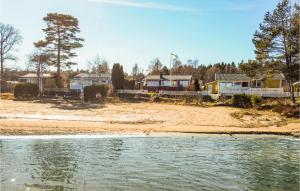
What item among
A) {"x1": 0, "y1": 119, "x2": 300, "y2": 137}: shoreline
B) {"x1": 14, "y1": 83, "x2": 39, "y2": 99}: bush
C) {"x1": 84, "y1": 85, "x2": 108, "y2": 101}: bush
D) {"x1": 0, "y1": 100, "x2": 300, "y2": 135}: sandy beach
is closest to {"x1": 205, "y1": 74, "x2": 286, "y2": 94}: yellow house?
{"x1": 84, "y1": 85, "x2": 108, "y2": 101}: bush

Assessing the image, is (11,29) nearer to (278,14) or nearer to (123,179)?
(278,14)

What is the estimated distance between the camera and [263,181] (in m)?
14.6

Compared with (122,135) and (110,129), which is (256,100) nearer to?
(110,129)

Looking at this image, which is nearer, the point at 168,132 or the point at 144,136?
the point at 144,136

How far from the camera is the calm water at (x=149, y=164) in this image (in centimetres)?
1361

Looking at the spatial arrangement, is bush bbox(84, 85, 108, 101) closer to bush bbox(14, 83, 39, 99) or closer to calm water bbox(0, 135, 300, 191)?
bush bbox(14, 83, 39, 99)

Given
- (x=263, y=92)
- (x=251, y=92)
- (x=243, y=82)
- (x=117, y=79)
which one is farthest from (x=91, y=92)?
(x=243, y=82)

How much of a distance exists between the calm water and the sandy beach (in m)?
3.61

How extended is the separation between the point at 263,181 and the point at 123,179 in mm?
5383

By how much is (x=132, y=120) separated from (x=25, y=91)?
25.0 meters

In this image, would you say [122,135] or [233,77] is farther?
[233,77]

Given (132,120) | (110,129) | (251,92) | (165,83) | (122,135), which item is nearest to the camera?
(122,135)

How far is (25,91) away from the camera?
53.5 m

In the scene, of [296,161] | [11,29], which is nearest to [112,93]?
[11,29]
